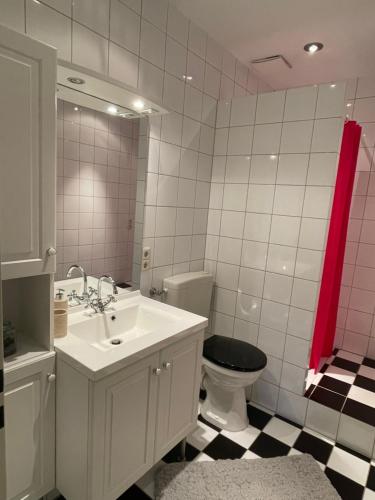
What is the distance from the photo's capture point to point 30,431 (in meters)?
1.16

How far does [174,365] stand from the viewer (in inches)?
57.1

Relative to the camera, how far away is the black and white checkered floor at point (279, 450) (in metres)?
1.55

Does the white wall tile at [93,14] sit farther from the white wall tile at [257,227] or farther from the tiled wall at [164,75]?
the white wall tile at [257,227]

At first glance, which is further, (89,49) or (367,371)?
(367,371)

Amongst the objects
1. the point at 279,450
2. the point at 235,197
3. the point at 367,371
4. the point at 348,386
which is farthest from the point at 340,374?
the point at 235,197

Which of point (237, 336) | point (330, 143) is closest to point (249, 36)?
point (330, 143)

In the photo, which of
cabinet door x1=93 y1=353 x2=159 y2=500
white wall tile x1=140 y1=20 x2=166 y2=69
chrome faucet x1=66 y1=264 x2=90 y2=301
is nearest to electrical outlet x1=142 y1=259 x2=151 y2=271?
chrome faucet x1=66 y1=264 x2=90 y2=301

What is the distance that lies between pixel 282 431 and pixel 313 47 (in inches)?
99.1

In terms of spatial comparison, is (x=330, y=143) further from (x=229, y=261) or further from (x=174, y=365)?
(x=174, y=365)

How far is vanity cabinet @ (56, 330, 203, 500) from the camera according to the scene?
1.13 m

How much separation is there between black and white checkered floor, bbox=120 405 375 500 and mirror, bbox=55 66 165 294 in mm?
988

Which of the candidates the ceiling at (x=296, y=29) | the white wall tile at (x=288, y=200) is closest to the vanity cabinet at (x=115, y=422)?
the white wall tile at (x=288, y=200)

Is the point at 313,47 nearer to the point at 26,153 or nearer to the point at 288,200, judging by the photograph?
the point at 288,200

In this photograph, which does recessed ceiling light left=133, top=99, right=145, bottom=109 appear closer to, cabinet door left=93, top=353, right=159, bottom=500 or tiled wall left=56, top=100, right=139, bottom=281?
tiled wall left=56, top=100, right=139, bottom=281
